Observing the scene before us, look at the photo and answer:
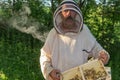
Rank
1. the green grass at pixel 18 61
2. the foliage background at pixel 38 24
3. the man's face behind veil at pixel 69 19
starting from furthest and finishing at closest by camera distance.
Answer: the foliage background at pixel 38 24 → the green grass at pixel 18 61 → the man's face behind veil at pixel 69 19

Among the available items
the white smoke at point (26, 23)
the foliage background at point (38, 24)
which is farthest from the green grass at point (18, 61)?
the white smoke at point (26, 23)

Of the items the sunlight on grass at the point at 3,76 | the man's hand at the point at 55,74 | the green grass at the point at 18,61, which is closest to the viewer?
the man's hand at the point at 55,74

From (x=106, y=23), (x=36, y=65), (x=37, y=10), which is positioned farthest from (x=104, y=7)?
(x=36, y=65)

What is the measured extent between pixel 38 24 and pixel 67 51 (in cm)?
504

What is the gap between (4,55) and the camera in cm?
921

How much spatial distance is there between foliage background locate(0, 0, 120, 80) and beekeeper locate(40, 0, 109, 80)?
468 cm

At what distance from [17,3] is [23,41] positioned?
0.87 metres

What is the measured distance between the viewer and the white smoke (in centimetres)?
925

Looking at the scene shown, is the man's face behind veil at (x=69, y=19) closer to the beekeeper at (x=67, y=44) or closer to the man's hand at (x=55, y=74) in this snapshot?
the beekeeper at (x=67, y=44)

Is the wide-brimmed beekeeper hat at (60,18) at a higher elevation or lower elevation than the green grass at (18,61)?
higher

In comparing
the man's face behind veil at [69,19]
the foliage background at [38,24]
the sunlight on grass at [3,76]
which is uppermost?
the man's face behind veil at [69,19]

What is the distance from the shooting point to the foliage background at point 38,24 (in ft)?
30.7

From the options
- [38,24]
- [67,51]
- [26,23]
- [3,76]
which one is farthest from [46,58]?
[38,24]

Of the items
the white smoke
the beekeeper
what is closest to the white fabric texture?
the beekeeper
